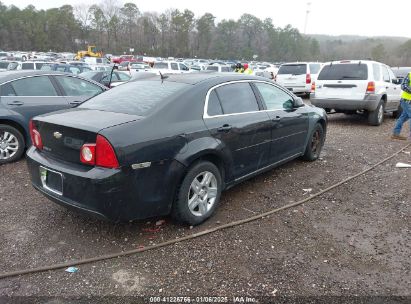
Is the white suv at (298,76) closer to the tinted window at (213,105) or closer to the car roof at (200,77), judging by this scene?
the car roof at (200,77)

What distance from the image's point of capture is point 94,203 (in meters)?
3.08

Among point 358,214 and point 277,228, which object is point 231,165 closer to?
point 277,228

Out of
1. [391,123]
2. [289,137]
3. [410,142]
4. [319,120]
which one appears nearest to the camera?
[289,137]

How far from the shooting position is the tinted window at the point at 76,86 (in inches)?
256

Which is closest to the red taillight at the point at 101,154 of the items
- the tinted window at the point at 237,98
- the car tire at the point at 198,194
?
the car tire at the point at 198,194

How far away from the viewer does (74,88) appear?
21.7 ft

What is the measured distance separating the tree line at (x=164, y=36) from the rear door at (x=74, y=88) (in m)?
74.3

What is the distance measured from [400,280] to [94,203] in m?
2.73

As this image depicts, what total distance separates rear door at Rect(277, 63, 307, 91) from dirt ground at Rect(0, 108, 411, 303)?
37.4ft

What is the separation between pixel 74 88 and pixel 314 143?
4.58m

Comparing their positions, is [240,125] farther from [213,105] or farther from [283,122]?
[283,122]

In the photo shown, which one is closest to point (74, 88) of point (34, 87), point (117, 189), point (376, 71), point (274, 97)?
point (34, 87)

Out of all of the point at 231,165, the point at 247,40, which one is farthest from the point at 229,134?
the point at 247,40

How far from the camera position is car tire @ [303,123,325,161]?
6020 mm
